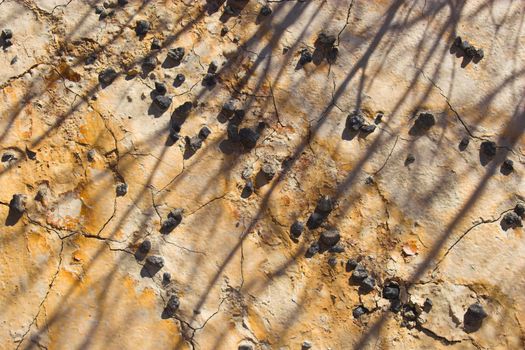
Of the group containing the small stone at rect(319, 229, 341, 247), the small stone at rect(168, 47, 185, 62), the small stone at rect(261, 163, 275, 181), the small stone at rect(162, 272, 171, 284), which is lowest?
the small stone at rect(162, 272, 171, 284)

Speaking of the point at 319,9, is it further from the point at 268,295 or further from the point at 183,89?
the point at 268,295

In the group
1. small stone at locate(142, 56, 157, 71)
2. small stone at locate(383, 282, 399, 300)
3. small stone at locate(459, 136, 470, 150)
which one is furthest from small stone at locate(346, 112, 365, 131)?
small stone at locate(142, 56, 157, 71)

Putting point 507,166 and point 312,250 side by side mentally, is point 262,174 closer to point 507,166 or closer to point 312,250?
point 312,250

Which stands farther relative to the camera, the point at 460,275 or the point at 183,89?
the point at 183,89

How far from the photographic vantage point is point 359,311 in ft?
9.43

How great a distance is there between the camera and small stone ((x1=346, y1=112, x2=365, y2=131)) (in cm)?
318

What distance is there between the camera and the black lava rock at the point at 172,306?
2848 mm

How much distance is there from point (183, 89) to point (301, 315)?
4.72 feet

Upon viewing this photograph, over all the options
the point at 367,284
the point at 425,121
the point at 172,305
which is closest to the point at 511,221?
the point at 425,121

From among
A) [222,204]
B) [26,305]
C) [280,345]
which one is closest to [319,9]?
[222,204]

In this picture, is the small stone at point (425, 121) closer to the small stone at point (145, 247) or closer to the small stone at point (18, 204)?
the small stone at point (145, 247)

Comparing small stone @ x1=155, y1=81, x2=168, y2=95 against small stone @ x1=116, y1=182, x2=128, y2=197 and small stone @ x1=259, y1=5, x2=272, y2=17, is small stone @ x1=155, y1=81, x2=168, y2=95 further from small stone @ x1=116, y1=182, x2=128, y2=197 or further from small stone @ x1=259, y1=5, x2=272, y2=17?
small stone @ x1=259, y1=5, x2=272, y2=17

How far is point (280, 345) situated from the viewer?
2826mm

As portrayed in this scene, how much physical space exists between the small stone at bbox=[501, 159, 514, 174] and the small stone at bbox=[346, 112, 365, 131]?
81cm
